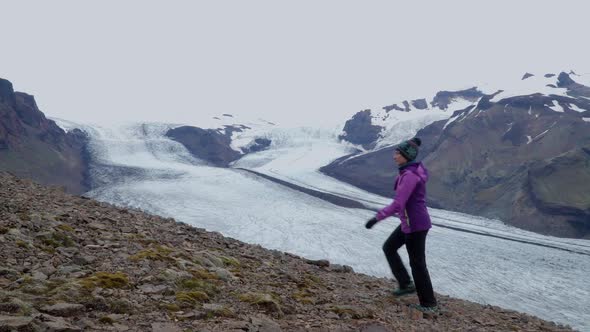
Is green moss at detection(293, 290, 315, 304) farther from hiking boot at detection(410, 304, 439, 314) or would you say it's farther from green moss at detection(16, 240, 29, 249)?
green moss at detection(16, 240, 29, 249)

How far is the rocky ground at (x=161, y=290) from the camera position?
131 inches

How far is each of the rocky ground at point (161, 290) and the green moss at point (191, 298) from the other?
0.01 meters

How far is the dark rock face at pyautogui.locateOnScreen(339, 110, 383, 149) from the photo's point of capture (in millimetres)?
138512

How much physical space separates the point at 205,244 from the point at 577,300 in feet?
70.8

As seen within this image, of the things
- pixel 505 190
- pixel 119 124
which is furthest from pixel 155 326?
pixel 119 124

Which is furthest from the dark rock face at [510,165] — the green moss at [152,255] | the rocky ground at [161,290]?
the green moss at [152,255]

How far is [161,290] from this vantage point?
4.09 metres

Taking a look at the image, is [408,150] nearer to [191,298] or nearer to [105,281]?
[191,298]

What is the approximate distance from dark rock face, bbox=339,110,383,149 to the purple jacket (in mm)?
128532

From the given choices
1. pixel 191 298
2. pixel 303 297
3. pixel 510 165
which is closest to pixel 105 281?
pixel 191 298

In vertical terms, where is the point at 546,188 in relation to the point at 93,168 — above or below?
above

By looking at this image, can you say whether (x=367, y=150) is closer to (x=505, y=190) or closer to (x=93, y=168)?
(x=505, y=190)

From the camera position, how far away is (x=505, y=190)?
88750mm

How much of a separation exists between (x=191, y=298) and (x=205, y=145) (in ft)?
389
